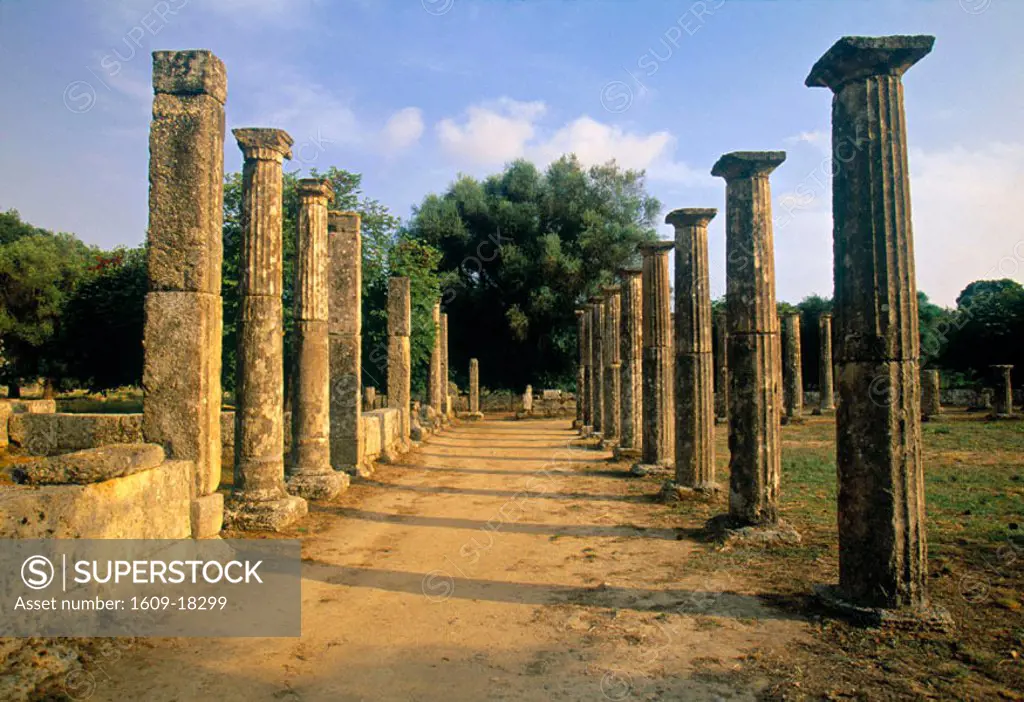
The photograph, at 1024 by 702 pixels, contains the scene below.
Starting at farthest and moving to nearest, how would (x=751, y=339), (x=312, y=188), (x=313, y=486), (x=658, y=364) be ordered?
(x=658, y=364) → (x=312, y=188) → (x=313, y=486) → (x=751, y=339)

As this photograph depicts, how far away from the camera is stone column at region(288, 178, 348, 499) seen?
10398 mm

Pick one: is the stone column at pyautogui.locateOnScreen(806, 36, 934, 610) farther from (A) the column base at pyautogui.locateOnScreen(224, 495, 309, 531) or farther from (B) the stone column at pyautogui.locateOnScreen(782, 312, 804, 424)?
(B) the stone column at pyautogui.locateOnScreen(782, 312, 804, 424)

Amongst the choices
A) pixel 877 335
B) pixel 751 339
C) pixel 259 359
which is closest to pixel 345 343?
A: pixel 259 359

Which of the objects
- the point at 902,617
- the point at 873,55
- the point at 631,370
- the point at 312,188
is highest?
the point at 312,188

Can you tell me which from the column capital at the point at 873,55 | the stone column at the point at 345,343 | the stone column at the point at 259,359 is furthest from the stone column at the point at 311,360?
the column capital at the point at 873,55

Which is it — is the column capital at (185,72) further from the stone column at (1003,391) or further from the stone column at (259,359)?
the stone column at (1003,391)

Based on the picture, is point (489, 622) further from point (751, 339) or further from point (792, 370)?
point (792, 370)

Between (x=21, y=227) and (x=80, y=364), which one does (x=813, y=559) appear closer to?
(x=80, y=364)

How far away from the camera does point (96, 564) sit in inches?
A: 191

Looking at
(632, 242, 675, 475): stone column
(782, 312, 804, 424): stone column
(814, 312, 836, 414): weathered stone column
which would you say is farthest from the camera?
(814, 312, 836, 414): weathered stone column

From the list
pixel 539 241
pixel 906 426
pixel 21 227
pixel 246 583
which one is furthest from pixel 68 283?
pixel 906 426

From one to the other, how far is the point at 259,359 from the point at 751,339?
605 cm

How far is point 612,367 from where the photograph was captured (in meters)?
18.0

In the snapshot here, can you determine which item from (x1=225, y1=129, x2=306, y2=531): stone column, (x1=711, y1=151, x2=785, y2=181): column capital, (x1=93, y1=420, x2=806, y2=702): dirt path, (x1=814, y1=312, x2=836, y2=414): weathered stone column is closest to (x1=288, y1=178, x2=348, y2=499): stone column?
(x1=93, y1=420, x2=806, y2=702): dirt path
